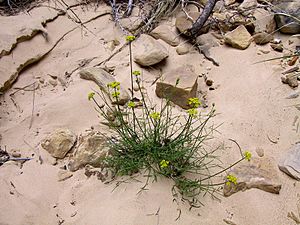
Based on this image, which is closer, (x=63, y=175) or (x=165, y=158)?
(x=165, y=158)

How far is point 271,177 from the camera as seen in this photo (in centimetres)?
176

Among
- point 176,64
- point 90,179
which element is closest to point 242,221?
point 90,179

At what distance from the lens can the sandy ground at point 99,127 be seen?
160 centimetres

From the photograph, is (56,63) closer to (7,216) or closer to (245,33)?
(7,216)

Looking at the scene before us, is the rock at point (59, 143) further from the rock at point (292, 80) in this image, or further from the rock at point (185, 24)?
the rock at point (292, 80)

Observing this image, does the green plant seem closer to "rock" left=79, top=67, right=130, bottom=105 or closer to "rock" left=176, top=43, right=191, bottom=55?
"rock" left=79, top=67, right=130, bottom=105

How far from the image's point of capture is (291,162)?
1.80 meters

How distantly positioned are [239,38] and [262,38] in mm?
170

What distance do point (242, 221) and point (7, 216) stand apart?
3.62 feet

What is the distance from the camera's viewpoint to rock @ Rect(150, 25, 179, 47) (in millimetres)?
2672

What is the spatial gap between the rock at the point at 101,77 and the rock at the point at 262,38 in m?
1.12

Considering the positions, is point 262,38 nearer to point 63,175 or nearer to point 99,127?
point 99,127

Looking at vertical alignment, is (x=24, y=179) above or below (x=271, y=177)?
above

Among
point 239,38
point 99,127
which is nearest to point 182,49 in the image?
point 239,38
